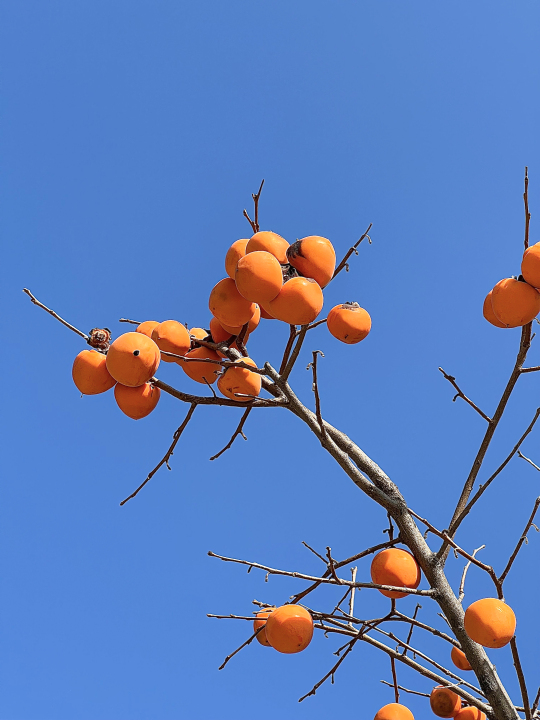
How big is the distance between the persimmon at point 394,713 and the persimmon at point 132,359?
255 cm

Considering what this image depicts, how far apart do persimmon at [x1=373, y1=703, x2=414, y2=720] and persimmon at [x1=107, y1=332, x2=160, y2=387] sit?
2.55 m

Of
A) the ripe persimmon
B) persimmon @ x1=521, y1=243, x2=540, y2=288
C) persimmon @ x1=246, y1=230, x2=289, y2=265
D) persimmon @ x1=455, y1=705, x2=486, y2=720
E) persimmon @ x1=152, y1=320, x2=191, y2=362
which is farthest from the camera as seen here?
persimmon @ x1=455, y1=705, x2=486, y2=720

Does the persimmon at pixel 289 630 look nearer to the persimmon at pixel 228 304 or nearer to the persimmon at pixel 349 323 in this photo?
the persimmon at pixel 349 323

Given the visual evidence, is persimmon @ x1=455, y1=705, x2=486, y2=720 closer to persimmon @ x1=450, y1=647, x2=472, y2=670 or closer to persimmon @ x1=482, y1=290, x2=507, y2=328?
persimmon @ x1=450, y1=647, x2=472, y2=670

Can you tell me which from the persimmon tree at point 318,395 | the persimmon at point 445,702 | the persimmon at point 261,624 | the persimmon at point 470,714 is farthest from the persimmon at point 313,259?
the persimmon at point 470,714

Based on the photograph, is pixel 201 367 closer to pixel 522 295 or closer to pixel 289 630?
pixel 289 630

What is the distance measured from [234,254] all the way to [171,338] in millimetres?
641

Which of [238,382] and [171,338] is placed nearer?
[238,382]

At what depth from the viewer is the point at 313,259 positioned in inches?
116

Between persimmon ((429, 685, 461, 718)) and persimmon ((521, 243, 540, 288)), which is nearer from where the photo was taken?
persimmon ((521, 243, 540, 288))

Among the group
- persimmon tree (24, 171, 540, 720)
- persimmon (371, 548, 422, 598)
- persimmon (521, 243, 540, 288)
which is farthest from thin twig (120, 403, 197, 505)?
persimmon (521, 243, 540, 288)

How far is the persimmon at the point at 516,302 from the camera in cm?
296

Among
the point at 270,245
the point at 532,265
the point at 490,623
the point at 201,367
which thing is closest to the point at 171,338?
the point at 201,367

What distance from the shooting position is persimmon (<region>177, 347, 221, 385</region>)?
3.49 meters
